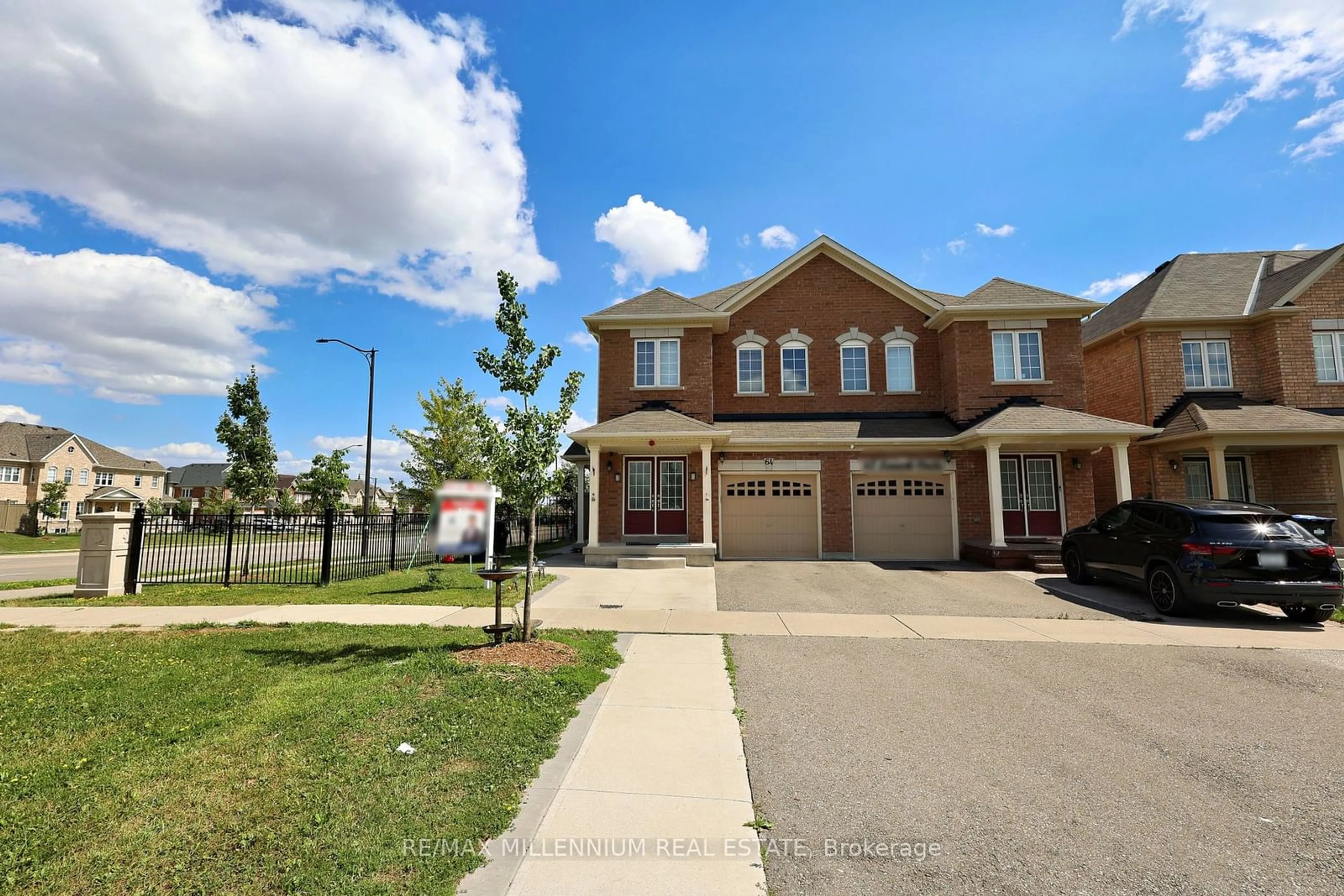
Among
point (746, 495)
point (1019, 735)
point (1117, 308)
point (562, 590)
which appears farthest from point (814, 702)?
point (1117, 308)

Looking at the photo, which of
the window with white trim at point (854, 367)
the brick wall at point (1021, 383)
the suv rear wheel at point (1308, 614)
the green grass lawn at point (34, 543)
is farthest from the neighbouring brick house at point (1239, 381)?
the green grass lawn at point (34, 543)

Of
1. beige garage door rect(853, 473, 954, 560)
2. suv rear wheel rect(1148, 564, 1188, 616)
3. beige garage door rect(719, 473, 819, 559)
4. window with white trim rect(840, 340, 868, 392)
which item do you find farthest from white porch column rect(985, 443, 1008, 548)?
suv rear wheel rect(1148, 564, 1188, 616)

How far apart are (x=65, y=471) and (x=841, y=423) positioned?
6352cm

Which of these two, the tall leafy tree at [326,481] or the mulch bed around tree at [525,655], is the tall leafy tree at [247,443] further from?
the mulch bed around tree at [525,655]

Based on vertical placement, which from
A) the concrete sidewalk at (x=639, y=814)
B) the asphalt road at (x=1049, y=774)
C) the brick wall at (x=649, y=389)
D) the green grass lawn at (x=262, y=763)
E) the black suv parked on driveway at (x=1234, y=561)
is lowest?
the asphalt road at (x=1049, y=774)

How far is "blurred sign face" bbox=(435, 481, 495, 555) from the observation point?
1234 centimetres

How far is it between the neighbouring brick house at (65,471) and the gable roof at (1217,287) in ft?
199

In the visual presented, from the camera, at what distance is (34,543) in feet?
99.5

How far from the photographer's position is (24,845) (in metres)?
3.06

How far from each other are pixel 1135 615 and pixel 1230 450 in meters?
13.1

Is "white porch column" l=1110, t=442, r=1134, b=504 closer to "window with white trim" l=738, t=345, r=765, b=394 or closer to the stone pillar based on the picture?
"window with white trim" l=738, t=345, r=765, b=394

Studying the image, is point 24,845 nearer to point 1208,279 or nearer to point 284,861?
point 284,861

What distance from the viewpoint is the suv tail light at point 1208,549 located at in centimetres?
916

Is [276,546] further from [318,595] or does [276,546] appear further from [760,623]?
[760,623]
